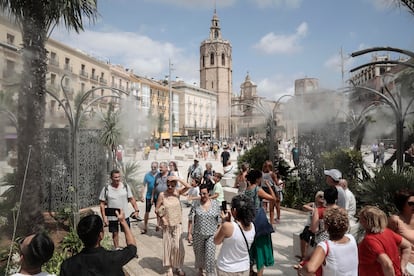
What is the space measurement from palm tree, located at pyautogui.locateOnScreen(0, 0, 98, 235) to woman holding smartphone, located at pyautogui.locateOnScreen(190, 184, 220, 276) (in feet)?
10.1

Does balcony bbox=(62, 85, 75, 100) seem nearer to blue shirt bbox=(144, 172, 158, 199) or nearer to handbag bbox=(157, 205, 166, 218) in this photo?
blue shirt bbox=(144, 172, 158, 199)

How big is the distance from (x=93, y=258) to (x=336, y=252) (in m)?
1.75

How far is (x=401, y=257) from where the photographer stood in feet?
8.96

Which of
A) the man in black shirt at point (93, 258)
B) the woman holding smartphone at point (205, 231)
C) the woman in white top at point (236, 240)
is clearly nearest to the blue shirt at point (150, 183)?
the woman holding smartphone at point (205, 231)

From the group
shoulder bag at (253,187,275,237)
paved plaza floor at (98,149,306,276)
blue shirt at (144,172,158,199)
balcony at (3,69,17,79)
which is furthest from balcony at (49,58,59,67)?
shoulder bag at (253,187,275,237)

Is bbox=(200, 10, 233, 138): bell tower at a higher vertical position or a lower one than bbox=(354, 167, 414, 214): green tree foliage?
higher

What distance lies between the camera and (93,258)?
219 cm

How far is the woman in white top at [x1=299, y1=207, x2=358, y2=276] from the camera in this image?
7.84 ft

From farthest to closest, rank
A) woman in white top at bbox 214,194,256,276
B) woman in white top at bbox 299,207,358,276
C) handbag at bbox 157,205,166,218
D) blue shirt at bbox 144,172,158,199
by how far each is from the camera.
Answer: blue shirt at bbox 144,172,158,199 < handbag at bbox 157,205,166,218 < woman in white top at bbox 214,194,256,276 < woman in white top at bbox 299,207,358,276

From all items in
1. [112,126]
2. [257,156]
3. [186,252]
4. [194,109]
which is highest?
[194,109]

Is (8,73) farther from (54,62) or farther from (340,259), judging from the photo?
(340,259)

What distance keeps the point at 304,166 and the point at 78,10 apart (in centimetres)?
747

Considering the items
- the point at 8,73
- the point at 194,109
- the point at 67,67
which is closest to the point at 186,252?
the point at 8,73

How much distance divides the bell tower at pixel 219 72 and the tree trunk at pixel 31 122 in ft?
296
